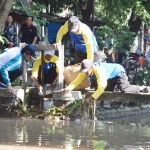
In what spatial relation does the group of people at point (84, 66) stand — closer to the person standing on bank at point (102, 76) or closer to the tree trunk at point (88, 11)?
the person standing on bank at point (102, 76)

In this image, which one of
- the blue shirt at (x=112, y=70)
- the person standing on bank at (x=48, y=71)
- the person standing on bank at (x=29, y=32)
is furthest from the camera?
the person standing on bank at (x=29, y=32)

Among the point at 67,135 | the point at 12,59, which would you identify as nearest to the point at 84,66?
the point at 12,59

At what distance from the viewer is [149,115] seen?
1549 cm

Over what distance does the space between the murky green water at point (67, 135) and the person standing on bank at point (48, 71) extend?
3.54ft

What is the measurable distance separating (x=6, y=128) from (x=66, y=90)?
176 centimetres

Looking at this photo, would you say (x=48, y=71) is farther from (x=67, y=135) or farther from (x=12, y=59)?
(x=67, y=135)

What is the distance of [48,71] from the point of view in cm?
1176

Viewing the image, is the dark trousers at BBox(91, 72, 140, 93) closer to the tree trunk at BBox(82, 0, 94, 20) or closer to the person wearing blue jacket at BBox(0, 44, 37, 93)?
the person wearing blue jacket at BBox(0, 44, 37, 93)

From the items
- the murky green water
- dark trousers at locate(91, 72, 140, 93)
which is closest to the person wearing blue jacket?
the murky green water

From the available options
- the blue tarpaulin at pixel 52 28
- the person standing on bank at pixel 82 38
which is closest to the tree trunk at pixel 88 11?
the blue tarpaulin at pixel 52 28

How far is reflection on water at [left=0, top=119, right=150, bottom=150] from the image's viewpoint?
803 centimetres

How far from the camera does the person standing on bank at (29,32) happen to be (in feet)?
50.2

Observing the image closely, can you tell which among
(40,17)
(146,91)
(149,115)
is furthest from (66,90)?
(40,17)

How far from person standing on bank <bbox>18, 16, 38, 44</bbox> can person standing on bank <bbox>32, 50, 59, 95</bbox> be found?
359 centimetres
